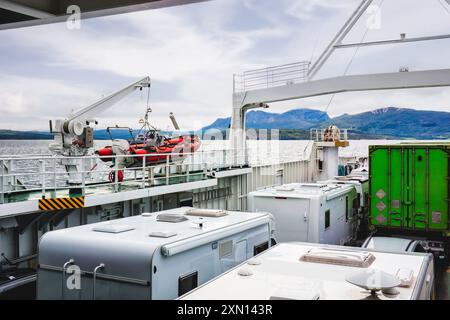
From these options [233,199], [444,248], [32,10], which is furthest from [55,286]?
[233,199]

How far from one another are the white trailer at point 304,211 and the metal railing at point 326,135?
11.8 metres

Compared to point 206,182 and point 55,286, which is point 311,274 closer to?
point 55,286

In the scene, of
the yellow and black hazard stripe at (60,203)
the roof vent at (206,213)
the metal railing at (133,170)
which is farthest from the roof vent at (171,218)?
the metal railing at (133,170)

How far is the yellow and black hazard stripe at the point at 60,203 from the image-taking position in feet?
33.0

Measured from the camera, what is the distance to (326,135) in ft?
77.0

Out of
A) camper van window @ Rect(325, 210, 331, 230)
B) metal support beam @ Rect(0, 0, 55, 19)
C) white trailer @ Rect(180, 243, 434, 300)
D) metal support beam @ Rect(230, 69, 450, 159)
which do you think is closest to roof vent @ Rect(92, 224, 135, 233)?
white trailer @ Rect(180, 243, 434, 300)

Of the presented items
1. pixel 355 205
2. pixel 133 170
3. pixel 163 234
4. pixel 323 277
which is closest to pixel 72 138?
pixel 133 170

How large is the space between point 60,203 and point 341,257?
7.17 metres

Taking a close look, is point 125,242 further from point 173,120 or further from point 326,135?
point 326,135

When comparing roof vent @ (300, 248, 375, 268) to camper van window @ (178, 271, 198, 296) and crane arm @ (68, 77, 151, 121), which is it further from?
crane arm @ (68, 77, 151, 121)

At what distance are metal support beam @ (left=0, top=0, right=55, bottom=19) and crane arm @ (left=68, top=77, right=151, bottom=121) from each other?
15.7 feet

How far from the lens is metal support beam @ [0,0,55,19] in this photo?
8.77 metres

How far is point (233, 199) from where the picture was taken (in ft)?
58.3

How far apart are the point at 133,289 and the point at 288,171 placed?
52.2 ft
